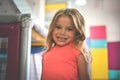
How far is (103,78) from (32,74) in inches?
54.8

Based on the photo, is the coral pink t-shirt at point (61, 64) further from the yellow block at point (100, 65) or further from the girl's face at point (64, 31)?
the yellow block at point (100, 65)

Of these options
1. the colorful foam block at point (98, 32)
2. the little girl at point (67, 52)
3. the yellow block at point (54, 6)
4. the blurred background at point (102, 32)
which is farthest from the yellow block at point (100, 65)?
the little girl at point (67, 52)

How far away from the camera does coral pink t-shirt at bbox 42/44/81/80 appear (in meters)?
0.89

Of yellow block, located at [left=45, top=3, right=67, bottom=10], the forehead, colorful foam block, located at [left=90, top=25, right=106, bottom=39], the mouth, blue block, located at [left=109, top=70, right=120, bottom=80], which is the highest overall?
yellow block, located at [left=45, top=3, right=67, bottom=10]

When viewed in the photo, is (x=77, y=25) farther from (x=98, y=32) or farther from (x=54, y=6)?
(x=54, y=6)

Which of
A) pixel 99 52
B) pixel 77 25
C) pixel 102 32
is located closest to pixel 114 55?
pixel 99 52

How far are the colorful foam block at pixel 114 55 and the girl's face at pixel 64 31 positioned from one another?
1.42 m

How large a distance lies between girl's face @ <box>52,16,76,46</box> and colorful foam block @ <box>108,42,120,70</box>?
4.65 ft

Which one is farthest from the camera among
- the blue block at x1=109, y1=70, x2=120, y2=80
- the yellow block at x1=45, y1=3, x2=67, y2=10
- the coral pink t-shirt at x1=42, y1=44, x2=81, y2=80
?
the yellow block at x1=45, y1=3, x2=67, y2=10

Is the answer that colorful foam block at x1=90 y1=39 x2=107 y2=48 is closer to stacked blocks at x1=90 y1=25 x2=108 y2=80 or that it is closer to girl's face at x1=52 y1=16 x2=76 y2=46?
stacked blocks at x1=90 y1=25 x2=108 y2=80

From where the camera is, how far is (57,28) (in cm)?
95

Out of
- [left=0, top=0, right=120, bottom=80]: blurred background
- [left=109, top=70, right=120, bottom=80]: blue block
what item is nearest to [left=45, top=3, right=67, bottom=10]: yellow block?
[left=0, top=0, right=120, bottom=80]: blurred background

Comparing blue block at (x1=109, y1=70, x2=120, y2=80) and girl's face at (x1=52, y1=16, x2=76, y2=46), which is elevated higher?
girl's face at (x1=52, y1=16, x2=76, y2=46)

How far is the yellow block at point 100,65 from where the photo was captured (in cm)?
226
